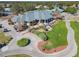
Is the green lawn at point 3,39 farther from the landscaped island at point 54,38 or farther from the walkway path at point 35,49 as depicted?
the landscaped island at point 54,38

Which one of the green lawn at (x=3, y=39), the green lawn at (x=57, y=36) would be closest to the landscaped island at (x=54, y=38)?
the green lawn at (x=57, y=36)

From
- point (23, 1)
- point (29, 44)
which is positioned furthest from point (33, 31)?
point (23, 1)

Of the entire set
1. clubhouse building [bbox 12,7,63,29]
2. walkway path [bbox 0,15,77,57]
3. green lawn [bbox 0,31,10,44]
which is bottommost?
walkway path [bbox 0,15,77,57]

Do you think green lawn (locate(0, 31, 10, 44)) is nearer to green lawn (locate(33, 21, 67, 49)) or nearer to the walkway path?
the walkway path

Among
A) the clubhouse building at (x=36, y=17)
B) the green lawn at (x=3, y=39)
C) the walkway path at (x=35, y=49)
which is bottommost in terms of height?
the walkway path at (x=35, y=49)

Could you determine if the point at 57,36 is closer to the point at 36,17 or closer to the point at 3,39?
the point at 36,17

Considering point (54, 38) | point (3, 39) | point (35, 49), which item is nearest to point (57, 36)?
point (54, 38)

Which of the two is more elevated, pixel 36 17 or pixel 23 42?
pixel 36 17

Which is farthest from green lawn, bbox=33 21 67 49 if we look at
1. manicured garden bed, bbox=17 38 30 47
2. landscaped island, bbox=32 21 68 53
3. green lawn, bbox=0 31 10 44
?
green lawn, bbox=0 31 10 44

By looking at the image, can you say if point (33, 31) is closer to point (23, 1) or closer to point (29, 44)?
point (29, 44)
